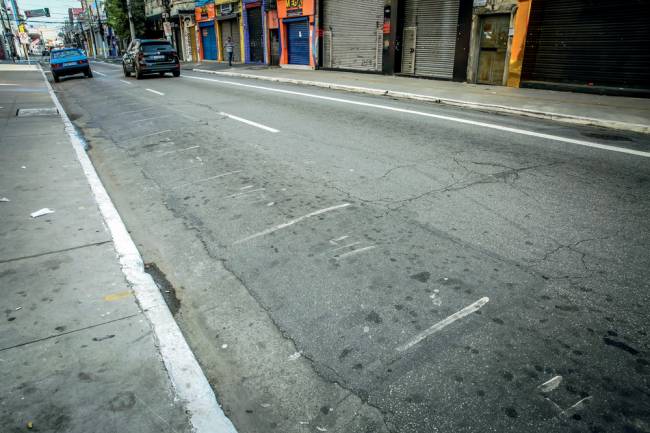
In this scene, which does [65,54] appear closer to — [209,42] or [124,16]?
[209,42]

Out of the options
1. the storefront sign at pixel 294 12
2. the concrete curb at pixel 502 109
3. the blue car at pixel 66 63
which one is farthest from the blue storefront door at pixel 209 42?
the concrete curb at pixel 502 109

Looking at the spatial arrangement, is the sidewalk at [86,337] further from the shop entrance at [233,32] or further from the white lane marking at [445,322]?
the shop entrance at [233,32]

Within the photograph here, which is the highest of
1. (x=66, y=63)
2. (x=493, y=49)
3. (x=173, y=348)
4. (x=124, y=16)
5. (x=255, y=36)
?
(x=124, y=16)

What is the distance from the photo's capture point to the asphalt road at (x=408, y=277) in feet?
6.98

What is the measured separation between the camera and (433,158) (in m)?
6.05

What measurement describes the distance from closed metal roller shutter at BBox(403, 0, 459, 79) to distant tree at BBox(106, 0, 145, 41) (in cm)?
4454

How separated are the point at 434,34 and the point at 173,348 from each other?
62.7 ft

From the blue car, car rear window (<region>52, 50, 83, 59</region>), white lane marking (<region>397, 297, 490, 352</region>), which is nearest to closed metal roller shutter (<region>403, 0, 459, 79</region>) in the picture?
white lane marking (<region>397, 297, 490, 352</region>)

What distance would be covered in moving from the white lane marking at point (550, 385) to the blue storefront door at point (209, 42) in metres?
42.9

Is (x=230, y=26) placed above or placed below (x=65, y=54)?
above

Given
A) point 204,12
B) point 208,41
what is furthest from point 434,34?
point 208,41

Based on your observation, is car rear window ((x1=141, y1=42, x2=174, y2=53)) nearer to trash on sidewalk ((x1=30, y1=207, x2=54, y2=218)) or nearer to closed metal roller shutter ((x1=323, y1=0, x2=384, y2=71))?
closed metal roller shutter ((x1=323, y1=0, x2=384, y2=71))

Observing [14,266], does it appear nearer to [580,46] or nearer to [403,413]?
[403,413]

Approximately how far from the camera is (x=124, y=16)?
5388 cm
